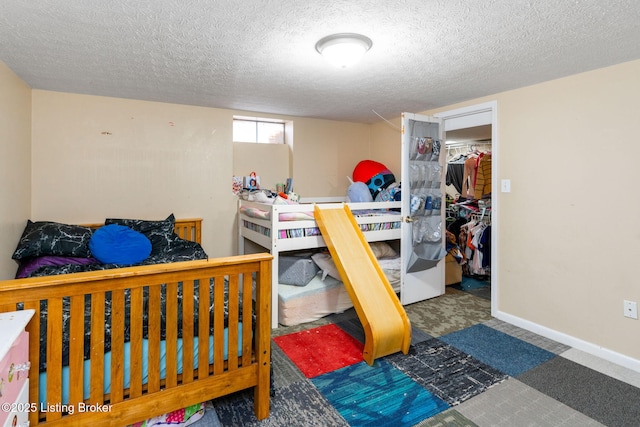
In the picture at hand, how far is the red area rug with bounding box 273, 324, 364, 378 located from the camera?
87.7 inches

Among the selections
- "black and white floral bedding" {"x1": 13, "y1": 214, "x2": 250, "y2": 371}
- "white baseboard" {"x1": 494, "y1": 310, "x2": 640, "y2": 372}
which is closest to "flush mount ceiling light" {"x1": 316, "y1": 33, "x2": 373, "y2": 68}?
"black and white floral bedding" {"x1": 13, "y1": 214, "x2": 250, "y2": 371}

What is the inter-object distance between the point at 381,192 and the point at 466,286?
60.2 inches

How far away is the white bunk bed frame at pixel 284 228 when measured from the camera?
2.82 m

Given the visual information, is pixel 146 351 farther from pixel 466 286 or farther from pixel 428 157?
pixel 466 286

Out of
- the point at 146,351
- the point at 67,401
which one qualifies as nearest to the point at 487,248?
the point at 146,351

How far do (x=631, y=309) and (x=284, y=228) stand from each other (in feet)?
8.31

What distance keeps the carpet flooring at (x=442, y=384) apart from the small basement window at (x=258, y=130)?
2.37 metres

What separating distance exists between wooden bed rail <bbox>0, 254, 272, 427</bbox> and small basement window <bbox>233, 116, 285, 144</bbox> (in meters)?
2.72

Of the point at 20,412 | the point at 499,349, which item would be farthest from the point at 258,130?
the point at 20,412

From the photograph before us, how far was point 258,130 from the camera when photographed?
164 inches

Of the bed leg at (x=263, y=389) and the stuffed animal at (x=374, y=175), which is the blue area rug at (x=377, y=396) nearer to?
the bed leg at (x=263, y=389)

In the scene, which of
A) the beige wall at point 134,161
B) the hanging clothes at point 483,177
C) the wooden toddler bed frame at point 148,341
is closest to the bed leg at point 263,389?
the wooden toddler bed frame at point 148,341

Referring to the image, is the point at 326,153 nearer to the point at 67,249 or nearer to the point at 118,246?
the point at 118,246

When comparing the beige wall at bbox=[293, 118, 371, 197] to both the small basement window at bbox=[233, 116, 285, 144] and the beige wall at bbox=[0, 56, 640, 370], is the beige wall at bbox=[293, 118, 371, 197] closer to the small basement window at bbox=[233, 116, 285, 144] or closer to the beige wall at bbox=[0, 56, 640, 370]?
the small basement window at bbox=[233, 116, 285, 144]
